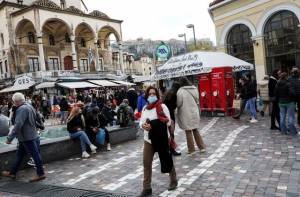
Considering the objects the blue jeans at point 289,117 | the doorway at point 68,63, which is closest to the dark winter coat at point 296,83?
the blue jeans at point 289,117

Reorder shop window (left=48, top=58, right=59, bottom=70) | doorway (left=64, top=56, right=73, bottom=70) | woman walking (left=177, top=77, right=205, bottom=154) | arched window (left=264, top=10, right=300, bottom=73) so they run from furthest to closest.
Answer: doorway (left=64, top=56, right=73, bottom=70), shop window (left=48, top=58, right=59, bottom=70), arched window (left=264, top=10, right=300, bottom=73), woman walking (left=177, top=77, right=205, bottom=154)

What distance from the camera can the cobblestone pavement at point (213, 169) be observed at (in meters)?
5.53

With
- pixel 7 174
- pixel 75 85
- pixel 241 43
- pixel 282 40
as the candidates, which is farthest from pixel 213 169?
pixel 75 85

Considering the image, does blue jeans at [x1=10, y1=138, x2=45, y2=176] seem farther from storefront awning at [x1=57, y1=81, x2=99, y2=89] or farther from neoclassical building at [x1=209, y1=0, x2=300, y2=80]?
storefront awning at [x1=57, y1=81, x2=99, y2=89]

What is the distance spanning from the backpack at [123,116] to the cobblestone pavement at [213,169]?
2.76 feet

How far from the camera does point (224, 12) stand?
76.6ft

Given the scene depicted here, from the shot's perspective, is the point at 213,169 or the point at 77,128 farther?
the point at 77,128

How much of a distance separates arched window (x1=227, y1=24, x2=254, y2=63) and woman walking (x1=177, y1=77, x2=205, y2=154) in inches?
609

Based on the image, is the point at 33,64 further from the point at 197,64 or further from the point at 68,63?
the point at 197,64

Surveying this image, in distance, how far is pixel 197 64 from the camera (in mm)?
14703

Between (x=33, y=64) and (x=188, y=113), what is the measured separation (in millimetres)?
34585

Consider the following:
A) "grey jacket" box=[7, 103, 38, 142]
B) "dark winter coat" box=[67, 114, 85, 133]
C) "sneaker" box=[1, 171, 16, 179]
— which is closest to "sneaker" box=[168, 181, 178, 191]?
"grey jacket" box=[7, 103, 38, 142]

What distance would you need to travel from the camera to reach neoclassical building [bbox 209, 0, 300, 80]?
20.2 metres

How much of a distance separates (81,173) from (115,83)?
27.4 metres
